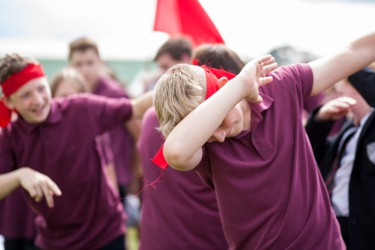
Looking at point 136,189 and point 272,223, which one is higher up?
point 272,223

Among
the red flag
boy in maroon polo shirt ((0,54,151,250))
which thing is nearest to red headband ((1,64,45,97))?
boy in maroon polo shirt ((0,54,151,250))

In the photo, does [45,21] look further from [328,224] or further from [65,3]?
[328,224]

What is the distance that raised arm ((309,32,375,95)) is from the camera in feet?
8.48

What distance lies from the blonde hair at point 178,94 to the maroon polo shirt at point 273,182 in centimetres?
25

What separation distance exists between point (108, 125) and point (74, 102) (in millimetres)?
289

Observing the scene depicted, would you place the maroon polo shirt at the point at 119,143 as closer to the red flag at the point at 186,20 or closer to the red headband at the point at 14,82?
the red headband at the point at 14,82

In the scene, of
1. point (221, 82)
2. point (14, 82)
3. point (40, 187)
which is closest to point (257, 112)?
point (221, 82)

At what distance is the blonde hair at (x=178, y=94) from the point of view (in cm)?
232

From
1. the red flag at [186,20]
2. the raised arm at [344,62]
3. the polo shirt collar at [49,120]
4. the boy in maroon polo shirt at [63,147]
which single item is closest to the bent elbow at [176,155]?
the raised arm at [344,62]

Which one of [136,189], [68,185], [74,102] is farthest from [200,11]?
[136,189]

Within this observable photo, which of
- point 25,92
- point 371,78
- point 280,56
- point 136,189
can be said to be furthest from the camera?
point 136,189

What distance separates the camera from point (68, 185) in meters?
3.96

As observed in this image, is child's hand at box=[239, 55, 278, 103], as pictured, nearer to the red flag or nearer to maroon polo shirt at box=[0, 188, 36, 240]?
the red flag

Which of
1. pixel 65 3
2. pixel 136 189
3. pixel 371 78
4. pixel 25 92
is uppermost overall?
pixel 371 78
